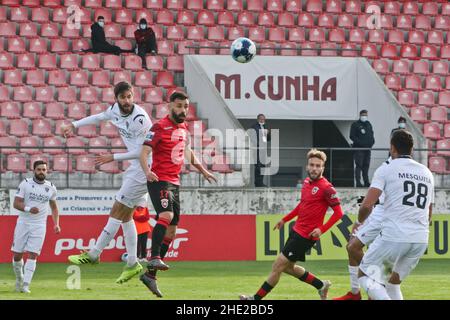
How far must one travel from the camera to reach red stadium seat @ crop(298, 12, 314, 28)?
2762 cm

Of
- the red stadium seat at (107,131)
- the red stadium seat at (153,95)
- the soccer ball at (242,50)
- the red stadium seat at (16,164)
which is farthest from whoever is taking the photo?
the red stadium seat at (153,95)

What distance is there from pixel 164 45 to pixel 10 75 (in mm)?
3946

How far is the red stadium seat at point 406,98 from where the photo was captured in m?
26.0

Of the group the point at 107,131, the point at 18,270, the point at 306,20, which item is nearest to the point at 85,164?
the point at 107,131

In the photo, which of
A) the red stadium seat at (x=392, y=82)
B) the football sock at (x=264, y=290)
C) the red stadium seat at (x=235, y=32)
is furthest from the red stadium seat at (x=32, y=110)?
the football sock at (x=264, y=290)

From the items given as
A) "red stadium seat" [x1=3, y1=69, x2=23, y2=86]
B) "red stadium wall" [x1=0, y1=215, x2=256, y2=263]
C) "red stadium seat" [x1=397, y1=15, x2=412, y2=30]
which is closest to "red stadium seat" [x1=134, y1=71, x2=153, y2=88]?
"red stadium seat" [x1=3, y1=69, x2=23, y2=86]

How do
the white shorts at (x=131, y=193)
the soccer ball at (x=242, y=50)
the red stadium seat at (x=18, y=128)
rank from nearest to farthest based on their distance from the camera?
1. the white shorts at (x=131, y=193)
2. the soccer ball at (x=242, y=50)
3. the red stadium seat at (x=18, y=128)

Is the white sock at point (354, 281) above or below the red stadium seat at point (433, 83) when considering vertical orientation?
below

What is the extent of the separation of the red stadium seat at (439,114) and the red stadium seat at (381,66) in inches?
62.9

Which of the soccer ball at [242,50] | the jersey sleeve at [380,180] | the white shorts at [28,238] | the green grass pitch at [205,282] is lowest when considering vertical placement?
the green grass pitch at [205,282]

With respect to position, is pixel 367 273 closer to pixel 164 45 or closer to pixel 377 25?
pixel 164 45

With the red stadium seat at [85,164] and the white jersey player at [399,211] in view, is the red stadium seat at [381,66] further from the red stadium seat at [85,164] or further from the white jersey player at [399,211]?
the white jersey player at [399,211]

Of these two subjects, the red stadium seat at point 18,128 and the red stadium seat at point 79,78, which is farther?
the red stadium seat at point 79,78
